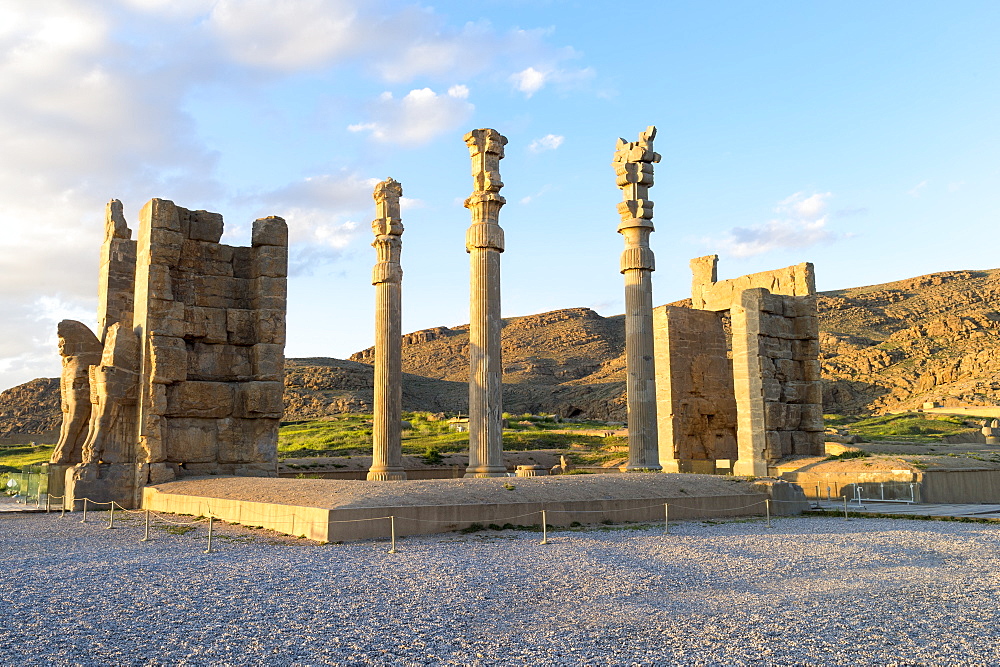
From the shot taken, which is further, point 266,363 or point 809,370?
point 809,370

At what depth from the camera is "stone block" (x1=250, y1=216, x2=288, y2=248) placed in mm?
17328

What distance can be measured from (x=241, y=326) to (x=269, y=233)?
2057mm

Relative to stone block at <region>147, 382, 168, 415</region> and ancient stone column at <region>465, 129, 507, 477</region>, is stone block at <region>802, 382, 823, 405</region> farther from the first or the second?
stone block at <region>147, 382, 168, 415</region>

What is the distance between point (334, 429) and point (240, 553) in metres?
32.8

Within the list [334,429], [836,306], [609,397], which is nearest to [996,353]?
[609,397]

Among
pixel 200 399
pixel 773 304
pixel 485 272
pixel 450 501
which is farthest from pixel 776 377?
pixel 200 399

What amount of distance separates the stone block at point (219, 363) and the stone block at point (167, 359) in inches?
18.0

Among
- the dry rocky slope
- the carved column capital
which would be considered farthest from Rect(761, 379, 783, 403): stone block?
the dry rocky slope

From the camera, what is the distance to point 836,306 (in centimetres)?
10062

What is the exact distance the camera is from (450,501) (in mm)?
11492

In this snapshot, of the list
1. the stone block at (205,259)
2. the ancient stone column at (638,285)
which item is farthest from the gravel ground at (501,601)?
the ancient stone column at (638,285)

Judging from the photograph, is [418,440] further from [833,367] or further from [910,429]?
[833,367]

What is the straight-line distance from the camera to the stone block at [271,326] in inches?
667

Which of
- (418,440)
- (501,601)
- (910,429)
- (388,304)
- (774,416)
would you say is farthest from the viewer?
(418,440)
